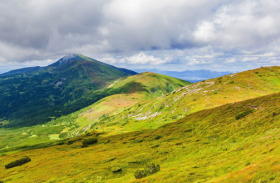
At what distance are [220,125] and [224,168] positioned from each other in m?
28.4

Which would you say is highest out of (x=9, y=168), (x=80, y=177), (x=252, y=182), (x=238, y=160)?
(x=252, y=182)

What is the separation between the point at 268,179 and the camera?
16.8 meters

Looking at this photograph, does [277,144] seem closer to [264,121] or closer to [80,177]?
[264,121]

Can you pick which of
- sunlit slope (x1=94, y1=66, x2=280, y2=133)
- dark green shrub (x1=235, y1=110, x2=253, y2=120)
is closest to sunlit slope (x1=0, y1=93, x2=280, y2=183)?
dark green shrub (x1=235, y1=110, x2=253, y2=120)

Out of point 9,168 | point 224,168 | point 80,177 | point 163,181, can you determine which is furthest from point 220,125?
point 9,168

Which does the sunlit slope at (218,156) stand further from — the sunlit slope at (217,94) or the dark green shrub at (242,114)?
the sunlit slope at (217,94)

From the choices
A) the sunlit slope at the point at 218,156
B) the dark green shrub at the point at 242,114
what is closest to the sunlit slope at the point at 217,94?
the sunlit slope at the point at 218,156

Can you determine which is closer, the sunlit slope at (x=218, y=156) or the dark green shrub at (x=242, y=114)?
the sunlit slope at (x=218, y=156)

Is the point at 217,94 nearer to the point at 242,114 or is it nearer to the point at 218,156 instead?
the point at 242,114

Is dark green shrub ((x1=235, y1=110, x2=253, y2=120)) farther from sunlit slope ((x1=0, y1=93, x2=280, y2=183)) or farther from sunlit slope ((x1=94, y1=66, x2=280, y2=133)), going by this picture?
sunlit slope ((x1=94, y1=66, x2=280, y2=133))

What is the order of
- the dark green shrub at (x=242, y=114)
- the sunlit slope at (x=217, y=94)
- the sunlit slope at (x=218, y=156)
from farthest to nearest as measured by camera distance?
1. the sunlit slope at (x=217, y=94)
2. the dark green shrub at (x=242, y=114)
3. the sunlit slope at (x=218, y=156)

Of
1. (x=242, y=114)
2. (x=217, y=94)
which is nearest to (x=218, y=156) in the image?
(x=242, y=114)

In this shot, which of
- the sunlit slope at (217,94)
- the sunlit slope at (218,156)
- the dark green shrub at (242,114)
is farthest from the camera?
the sunlit slope at (217,94)

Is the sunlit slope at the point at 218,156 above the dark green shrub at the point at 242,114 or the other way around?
the other way around
